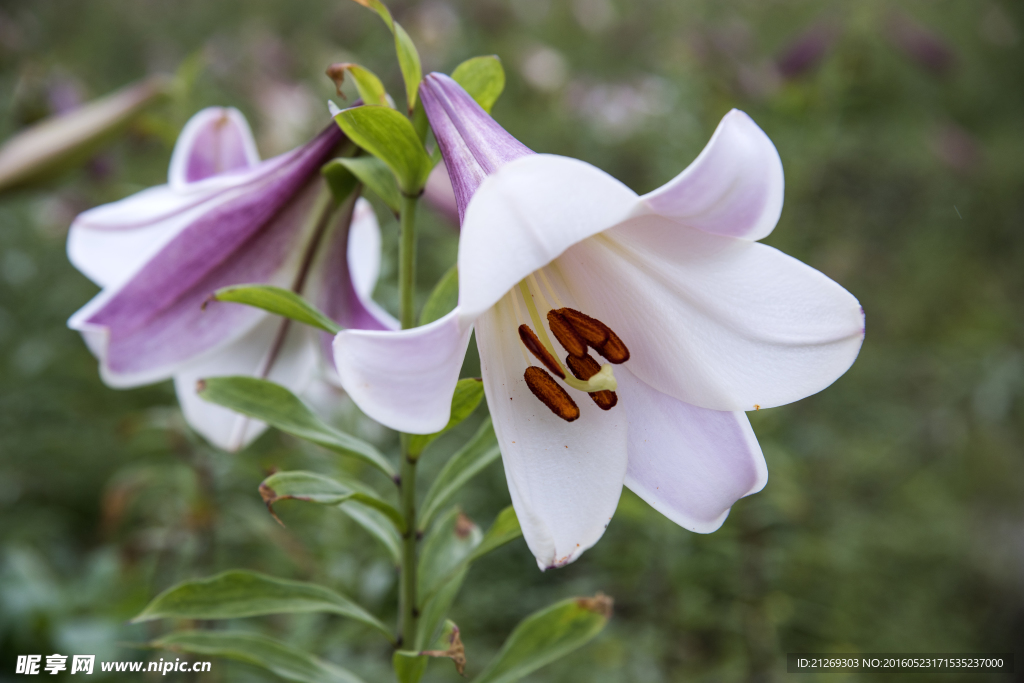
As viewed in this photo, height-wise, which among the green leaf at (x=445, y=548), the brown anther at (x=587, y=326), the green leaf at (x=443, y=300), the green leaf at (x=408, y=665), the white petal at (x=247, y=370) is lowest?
the green leaf at (x=445, y=548)

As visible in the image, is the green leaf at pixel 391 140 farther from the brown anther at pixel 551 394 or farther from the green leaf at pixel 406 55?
the brown anther at pixel 551 394

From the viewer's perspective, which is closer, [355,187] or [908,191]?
[355,187]

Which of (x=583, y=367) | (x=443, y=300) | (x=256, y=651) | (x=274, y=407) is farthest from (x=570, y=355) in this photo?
(x=256, y=651)

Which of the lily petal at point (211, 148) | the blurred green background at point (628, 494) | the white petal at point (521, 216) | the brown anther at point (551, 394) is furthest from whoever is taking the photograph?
the blurred green background at point (628, 494)

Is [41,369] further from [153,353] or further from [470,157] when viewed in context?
[470,157]

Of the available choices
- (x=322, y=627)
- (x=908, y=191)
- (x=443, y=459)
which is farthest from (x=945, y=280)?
(x=322, y=627)

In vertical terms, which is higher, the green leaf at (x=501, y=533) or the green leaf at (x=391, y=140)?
the green leaf at (x=391, y=140)

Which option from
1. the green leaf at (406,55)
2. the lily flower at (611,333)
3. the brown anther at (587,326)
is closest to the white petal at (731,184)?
the lily flower at (611,333)

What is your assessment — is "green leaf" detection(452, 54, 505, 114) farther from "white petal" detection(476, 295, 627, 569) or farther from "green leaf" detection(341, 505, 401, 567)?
"green leaf" detection(341, 505, 401, 567)
